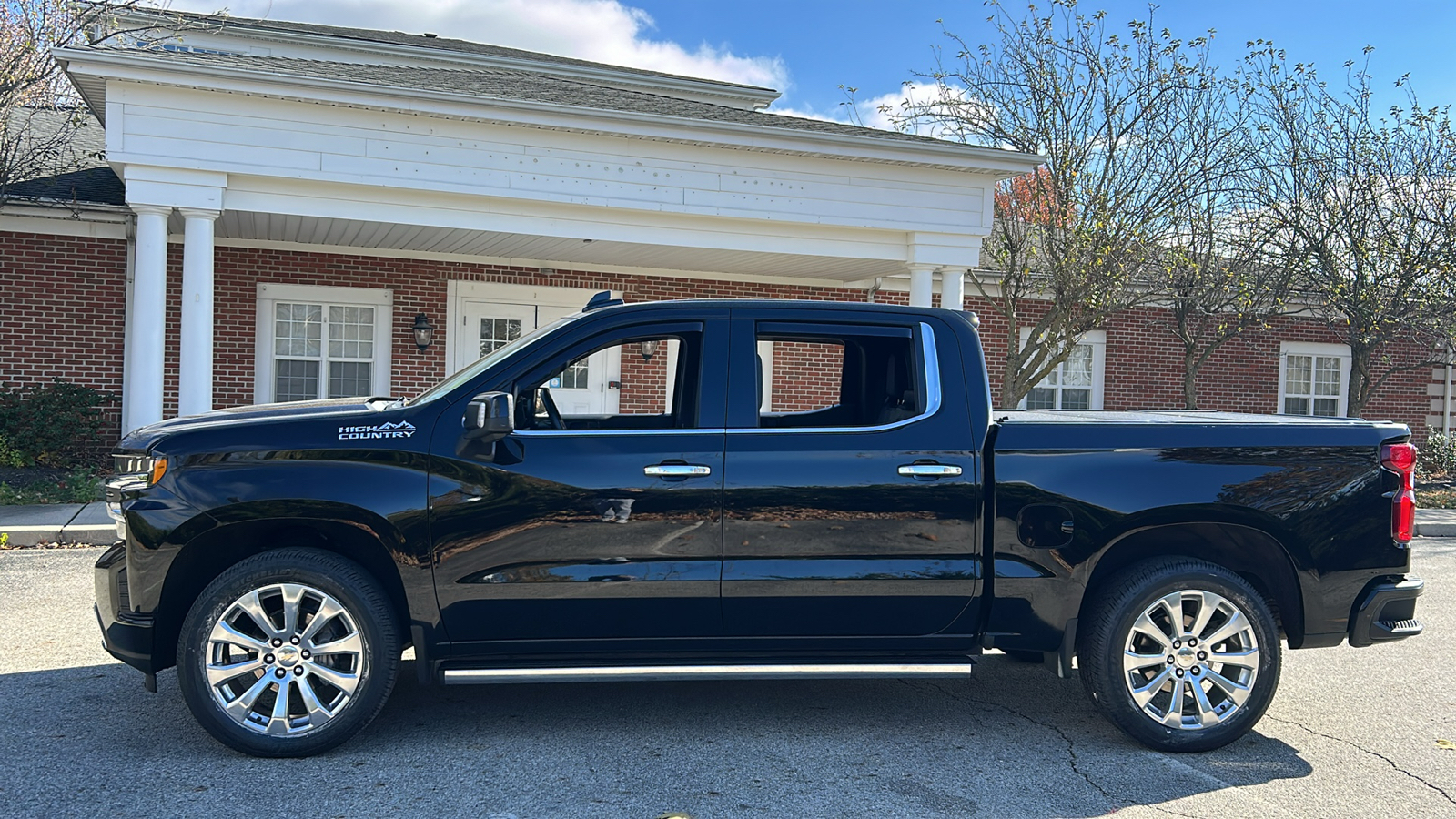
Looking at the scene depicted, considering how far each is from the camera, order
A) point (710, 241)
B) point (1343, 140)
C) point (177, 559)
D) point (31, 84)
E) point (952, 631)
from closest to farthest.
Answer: point (177, 559)
point (952, 631)
point (31, 84)
point (710, 241)
point (1343, 140)

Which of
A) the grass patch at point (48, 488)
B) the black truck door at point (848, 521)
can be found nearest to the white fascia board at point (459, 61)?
the grass patch at point (48, 488)

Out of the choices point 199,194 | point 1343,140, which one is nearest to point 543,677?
point 199,194

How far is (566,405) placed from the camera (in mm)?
14836

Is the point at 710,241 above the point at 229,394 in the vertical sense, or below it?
above

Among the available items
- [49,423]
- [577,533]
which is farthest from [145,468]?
[49,423]

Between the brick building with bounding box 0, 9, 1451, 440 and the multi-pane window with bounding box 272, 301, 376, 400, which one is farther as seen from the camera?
the multi-pane window with bounding box 272, 301, 376, 400

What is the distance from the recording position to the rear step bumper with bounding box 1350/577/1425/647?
4.53 metres

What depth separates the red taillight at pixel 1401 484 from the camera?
4523mm

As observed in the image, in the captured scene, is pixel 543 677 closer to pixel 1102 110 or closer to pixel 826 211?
pixel 826 211

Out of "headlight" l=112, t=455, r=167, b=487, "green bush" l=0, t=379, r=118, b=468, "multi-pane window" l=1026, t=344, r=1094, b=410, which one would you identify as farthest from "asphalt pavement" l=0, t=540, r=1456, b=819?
"multi-pane window" l=1026, t=344, r=1094, b=410

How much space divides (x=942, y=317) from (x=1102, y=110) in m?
11.8

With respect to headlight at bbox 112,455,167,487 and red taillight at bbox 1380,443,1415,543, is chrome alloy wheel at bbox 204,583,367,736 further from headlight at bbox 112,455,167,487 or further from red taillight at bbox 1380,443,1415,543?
red taillight at bbox 1380,443,1415,543

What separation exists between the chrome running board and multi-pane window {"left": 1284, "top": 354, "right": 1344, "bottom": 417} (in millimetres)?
17945

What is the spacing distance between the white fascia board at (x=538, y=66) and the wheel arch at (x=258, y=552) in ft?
48.3
